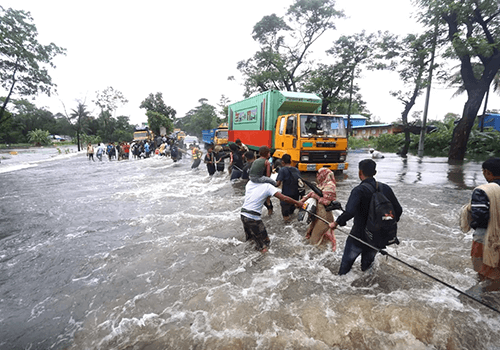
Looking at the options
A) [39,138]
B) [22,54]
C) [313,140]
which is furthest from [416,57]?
[39,138]

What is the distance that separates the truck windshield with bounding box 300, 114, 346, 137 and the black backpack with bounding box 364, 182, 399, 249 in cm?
630

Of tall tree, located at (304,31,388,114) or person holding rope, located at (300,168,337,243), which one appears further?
tall tree, located at (304,31,388,114)

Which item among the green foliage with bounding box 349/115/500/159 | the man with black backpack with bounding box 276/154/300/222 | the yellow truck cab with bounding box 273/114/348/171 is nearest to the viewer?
the man with black backpack with bounding box 276/154/300/222

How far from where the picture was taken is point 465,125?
540 inches

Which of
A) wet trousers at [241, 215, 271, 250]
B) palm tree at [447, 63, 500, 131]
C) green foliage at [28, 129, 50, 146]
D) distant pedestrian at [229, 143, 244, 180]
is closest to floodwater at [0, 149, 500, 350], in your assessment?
wet trousers at [241, 215, 271, 250]

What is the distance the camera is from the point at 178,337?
244 centimetres

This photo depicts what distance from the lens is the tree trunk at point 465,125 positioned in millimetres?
12961

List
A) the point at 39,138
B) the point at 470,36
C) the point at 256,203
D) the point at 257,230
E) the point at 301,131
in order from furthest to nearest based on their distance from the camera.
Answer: the point at 39,138 → the point at 470,36 → the point at 301,131 → the point at 257,230 → the point at 256,203

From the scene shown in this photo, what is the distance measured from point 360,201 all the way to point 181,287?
2.50 m

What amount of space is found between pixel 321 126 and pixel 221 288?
7.38 meters

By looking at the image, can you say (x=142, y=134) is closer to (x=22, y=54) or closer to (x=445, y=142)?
(x=22, y=54)

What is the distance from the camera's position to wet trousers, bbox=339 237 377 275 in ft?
9.65

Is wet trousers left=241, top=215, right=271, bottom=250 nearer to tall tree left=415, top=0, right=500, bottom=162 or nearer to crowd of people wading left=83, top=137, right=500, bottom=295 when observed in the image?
crowd of people wading left=83, top=137, right=500, bottom=295

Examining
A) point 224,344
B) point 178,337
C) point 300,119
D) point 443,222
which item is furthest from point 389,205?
point 300,119
